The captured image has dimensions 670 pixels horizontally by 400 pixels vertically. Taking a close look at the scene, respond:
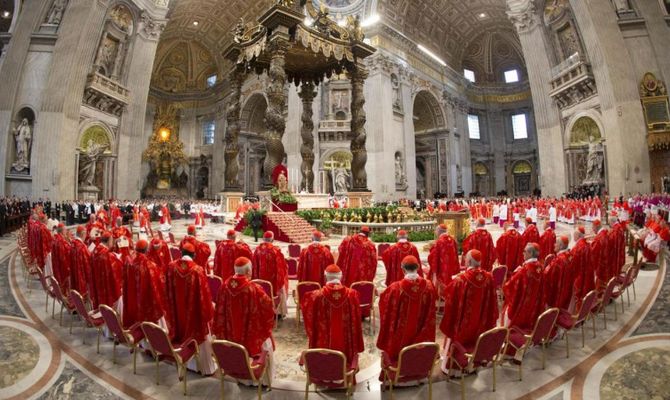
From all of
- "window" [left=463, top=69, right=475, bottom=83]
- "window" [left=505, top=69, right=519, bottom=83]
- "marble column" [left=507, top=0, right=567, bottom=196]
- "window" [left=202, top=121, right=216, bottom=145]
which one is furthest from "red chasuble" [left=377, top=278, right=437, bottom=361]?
"window" [left=505, top=69, right=519, bottom=83]

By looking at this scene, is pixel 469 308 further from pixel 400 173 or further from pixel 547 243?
pixel 400 173

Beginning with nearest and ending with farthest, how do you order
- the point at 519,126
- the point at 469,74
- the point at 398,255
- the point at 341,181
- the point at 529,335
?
the point at 529,335
the point at 398,255
the point at 341,181
the point at 519,126
the point at 469,74

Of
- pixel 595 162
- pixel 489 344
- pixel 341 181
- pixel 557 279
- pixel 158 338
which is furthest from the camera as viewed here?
pixel 341 181

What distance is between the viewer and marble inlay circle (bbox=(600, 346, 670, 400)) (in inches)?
110

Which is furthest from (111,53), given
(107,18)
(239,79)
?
(239,79)

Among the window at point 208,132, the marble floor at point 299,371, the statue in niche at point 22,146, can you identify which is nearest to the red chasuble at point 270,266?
the marble floor at point 299,371

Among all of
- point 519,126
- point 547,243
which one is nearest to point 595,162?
point 547,243

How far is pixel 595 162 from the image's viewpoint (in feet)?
57.1

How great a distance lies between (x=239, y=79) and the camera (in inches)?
518

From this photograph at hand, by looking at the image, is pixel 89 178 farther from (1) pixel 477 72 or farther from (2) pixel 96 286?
(1) pixel 477 72

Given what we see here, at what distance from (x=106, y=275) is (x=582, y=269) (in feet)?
18.8

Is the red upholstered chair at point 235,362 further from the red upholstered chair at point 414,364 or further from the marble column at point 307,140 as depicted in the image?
the marble column at point 307,140

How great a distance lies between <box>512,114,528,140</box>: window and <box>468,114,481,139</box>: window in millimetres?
3705

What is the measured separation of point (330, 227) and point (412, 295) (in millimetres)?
9091
